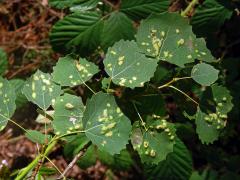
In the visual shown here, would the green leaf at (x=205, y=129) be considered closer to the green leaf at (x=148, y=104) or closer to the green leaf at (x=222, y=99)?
the green leaf at (x=222, y=99)

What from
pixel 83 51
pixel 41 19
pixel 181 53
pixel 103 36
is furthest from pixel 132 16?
pixel 41 19

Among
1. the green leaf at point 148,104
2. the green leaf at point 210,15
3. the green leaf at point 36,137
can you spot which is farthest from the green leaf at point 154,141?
the green leaf at point 210,15

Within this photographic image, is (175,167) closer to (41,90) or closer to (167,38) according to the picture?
(167,38)

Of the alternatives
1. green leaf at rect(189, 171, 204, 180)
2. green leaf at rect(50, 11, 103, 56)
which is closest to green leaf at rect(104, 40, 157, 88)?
green leaf at rect(50, 11, 103, 56)

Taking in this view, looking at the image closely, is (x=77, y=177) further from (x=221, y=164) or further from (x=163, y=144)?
(x=163, y=144)

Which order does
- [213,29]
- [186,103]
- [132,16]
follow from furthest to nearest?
[213,29] → [132,16] → [186,103]

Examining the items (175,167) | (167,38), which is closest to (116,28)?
(167,38)

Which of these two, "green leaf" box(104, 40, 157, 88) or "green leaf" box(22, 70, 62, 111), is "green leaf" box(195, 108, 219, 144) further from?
"green leaf" box(22, 70, 62, 111)
